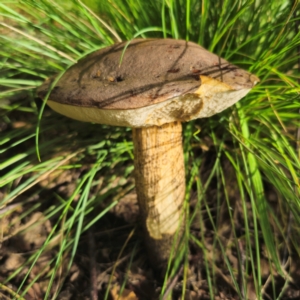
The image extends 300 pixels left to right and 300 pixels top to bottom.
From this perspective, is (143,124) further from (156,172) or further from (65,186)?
(65,186)

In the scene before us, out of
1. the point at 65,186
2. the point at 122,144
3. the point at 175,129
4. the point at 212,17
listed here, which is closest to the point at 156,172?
the point at 175,129

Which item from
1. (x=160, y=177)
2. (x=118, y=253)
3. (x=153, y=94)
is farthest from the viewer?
(x=118, y=253)

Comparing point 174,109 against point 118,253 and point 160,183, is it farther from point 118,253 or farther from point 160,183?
point 118,253

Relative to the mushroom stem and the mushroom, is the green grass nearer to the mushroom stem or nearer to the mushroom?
the mushroom stem

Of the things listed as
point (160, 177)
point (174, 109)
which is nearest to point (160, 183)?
point (160, 177)

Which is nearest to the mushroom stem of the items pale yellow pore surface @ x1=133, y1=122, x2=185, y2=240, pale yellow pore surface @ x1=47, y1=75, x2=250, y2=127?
pale yellow pore surface @ x1=133, y1=122, x2=185, y2=240

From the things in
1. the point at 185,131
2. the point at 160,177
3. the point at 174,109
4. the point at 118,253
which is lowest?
the point at 118,253
